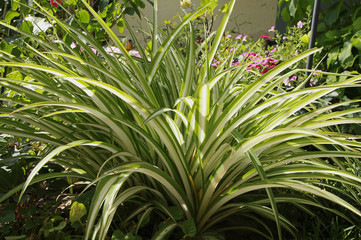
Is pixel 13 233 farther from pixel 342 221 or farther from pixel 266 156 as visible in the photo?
pixel 342 221

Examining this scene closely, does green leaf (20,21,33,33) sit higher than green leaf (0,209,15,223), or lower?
higher

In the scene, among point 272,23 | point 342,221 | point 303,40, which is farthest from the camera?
point 272,23

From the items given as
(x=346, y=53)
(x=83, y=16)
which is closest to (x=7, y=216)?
(x=83, y=16)

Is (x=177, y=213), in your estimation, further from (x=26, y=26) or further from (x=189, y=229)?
(x=26, y=26)

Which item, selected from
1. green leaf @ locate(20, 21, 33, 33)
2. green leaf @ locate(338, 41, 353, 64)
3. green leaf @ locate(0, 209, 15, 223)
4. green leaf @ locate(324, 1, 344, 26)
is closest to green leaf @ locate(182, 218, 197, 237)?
green leaf @ locate(0, 209, 15, 223)

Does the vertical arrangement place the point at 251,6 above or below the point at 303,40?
above

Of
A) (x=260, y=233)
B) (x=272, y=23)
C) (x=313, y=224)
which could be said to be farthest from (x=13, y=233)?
(x=272, y=23)

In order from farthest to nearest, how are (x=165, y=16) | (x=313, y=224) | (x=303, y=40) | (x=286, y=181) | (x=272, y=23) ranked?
(x=165, y=16), (x=272, y=23), (x=303, y=40), (x=313, y=224), (x=286, y=181)

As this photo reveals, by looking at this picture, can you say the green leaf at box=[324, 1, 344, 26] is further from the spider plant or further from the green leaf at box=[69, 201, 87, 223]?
the green leaf at box=[69, 201, 87, 223]

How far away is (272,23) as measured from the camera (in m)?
5.38

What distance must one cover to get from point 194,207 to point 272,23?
15.8 feet

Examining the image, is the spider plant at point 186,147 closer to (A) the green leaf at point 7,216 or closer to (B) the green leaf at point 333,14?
(A) the green leaf at point 7,216

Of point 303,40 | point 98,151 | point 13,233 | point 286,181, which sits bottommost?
point 13,233

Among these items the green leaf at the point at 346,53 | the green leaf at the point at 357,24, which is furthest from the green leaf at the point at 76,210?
the green leaf at the point at 357,24
